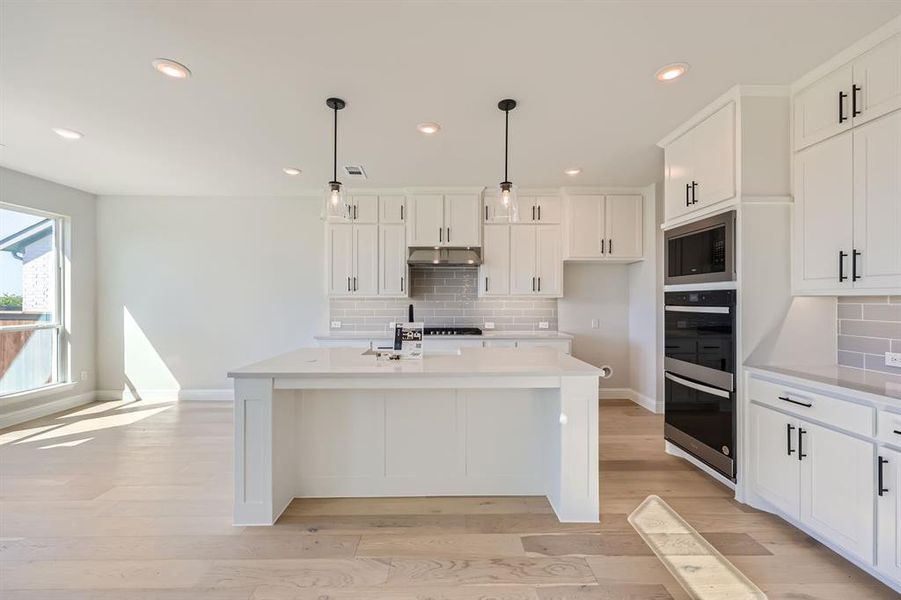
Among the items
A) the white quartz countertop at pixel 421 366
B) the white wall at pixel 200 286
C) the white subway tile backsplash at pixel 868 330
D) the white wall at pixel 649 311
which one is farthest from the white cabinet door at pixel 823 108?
the white wall at pixel 200 286

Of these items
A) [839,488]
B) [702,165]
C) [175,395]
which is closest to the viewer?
[839,488]

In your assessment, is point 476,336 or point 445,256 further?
point 445,256

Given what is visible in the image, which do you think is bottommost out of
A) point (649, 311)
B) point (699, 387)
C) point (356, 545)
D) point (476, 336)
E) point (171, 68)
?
point (356, 545)

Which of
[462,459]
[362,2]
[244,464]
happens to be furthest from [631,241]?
[244,464]

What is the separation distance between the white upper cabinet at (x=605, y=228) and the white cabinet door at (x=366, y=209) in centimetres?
227

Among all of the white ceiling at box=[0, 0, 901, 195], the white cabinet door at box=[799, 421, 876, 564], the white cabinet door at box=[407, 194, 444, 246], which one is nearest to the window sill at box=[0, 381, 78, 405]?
the white ceiling at box=[0, 0, 901, 195]

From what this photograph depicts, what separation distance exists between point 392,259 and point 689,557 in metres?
3.68

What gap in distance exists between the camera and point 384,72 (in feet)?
7.29

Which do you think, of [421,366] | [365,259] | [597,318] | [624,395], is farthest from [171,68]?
[624,395]

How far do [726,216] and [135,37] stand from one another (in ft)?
11.3

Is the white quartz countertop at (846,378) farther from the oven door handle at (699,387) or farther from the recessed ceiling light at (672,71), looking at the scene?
the recessed ceiling light at (672,71)

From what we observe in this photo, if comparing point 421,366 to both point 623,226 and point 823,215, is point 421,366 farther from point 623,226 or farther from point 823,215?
point 623,226

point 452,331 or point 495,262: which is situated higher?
point 495,262

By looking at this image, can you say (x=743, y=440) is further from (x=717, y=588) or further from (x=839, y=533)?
(x=717, y=588)
